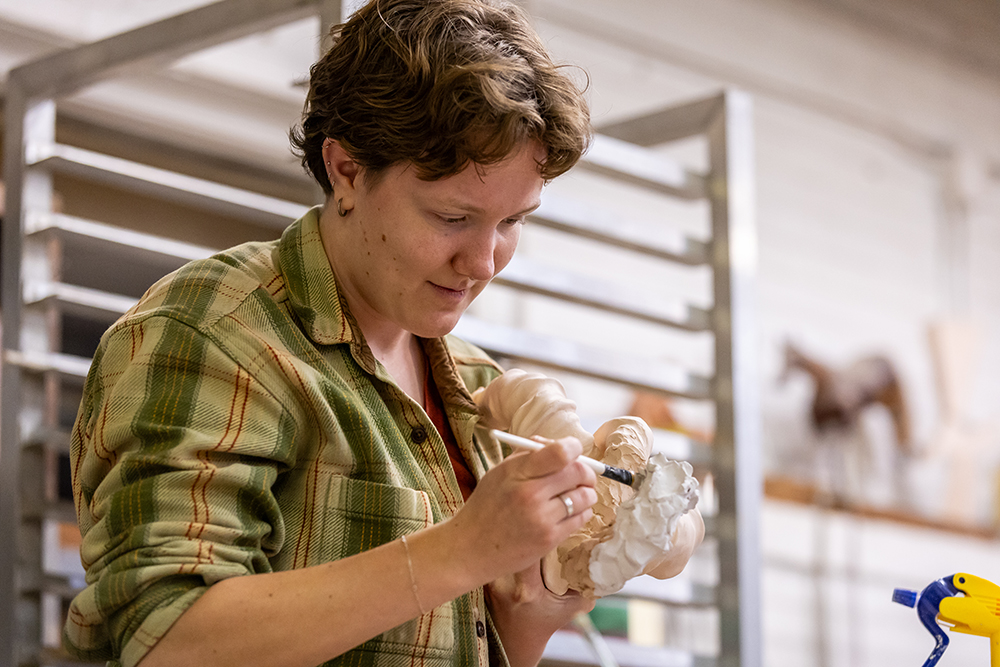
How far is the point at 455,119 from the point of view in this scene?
3.35 feet

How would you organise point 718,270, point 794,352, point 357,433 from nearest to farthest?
1. point 357,433
2. point 718,270
3. point 794,352

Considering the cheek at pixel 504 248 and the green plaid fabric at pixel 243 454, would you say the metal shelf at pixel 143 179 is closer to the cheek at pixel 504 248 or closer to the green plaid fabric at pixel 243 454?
the green plaid fabric at pixel 243 454

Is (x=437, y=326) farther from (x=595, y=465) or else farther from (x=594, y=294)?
(x=594, y=294)

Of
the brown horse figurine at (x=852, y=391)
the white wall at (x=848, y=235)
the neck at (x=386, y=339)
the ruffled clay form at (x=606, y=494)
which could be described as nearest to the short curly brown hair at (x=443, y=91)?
the neck at (x=386, y=339)

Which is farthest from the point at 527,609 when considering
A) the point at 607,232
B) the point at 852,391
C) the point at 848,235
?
the point at 848,235

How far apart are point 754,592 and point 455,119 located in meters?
1.34

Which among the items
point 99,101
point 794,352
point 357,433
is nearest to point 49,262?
point 99,101

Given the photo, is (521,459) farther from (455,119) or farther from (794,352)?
(794,352)

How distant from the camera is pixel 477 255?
108 cm

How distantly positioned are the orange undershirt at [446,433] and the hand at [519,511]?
30 cm

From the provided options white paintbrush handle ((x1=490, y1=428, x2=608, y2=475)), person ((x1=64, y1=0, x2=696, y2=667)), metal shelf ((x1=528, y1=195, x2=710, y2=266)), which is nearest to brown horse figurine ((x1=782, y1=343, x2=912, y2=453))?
metal shelf ((x1=528, y1=195, x2=710, y2=266))

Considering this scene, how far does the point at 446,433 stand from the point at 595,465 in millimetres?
330

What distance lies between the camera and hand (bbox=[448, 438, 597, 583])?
91 centimetres

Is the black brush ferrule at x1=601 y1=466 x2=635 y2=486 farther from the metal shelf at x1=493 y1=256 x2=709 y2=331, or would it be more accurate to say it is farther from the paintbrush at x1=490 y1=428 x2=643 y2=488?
the metal shelf at x1=493 y1=256 x2=709 y2=331
